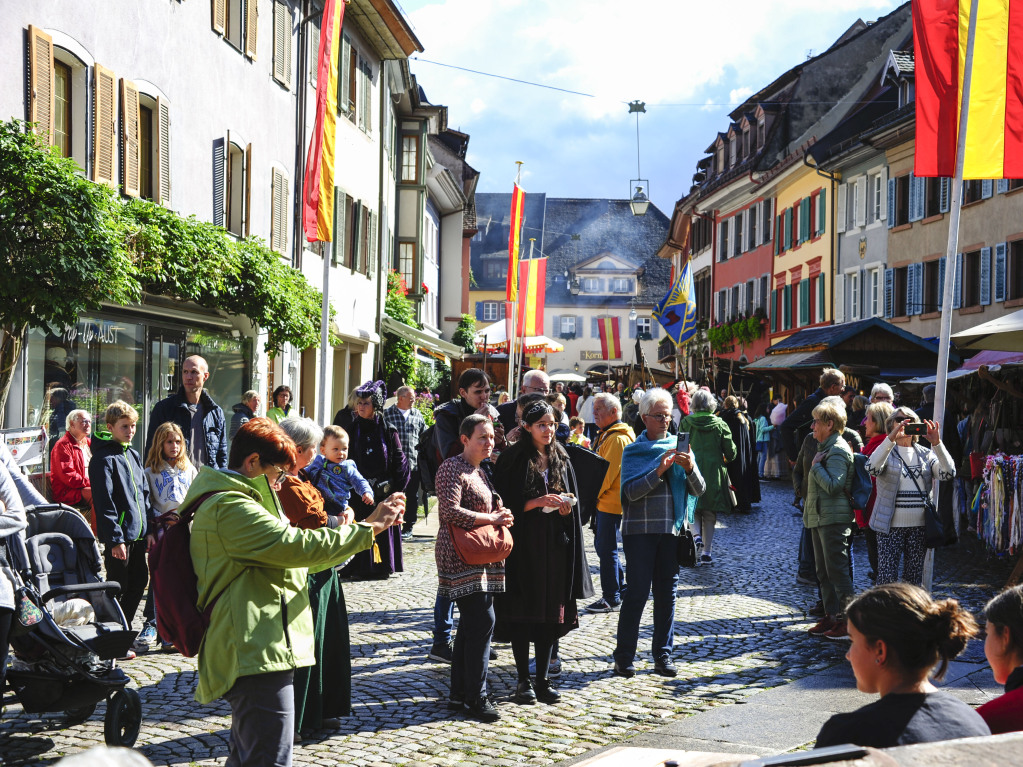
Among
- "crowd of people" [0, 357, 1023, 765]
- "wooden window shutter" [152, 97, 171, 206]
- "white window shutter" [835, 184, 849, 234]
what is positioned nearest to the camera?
"crowd of people" [0, 357, 1023, 765]

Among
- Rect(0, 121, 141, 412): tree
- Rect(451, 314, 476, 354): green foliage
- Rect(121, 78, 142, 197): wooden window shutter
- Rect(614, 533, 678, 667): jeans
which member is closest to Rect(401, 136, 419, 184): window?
Rect(451, 314, 476, 354): green foliage

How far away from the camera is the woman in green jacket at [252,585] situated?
4.29 metres

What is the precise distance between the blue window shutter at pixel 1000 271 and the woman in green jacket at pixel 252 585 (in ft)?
80.6

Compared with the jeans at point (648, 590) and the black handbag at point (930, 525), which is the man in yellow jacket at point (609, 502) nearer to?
the jeans at point (648, 590)

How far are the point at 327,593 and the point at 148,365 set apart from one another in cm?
1003

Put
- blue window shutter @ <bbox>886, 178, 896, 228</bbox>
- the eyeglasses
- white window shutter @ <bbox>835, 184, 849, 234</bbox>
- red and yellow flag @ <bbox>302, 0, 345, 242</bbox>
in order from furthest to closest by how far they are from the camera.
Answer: white window shutter @ <bbox>835, 184, 849, 234</bbox> → blue window shutter @ <bbox>886, 178, 896, 228</bbox> → red and yellow flag @ <bbox>302, 0, 345, 242</bbox> → the eyeglasses

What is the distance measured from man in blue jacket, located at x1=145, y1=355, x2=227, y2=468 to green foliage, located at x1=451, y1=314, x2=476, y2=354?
34476 mm

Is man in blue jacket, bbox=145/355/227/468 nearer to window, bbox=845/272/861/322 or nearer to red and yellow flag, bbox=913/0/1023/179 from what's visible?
red and yellow flag, bbox=913/0/1023/179

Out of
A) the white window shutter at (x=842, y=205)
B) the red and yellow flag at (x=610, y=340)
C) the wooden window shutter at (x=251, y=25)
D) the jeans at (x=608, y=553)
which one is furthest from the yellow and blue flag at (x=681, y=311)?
the red and yellow flag at (x=610, y=340)

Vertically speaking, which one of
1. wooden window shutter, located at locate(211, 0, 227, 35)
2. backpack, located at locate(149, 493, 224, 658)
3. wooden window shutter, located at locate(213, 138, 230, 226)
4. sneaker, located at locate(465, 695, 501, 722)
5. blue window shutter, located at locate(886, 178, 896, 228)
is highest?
wooden window shutter, located at locate(211, 0, 227, 35)

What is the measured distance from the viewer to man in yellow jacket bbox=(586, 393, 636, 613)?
1010cm

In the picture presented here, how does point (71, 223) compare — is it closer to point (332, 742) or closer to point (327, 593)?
point (327, 593)

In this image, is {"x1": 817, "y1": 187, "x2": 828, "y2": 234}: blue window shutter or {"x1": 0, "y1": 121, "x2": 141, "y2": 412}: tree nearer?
{"x1": 0, "y1": 121, "x2": 141, "y2": 412}: tree

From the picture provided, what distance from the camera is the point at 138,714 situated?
5891 mm
